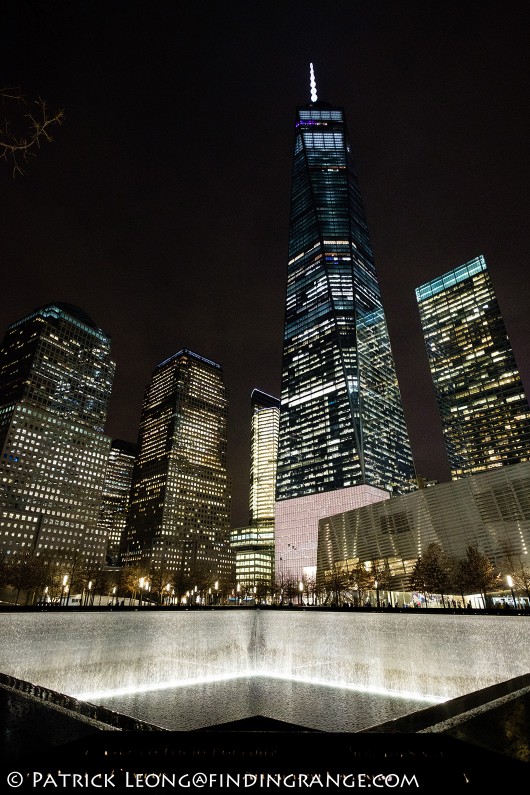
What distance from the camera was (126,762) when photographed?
3.06m

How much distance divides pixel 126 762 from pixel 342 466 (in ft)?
664

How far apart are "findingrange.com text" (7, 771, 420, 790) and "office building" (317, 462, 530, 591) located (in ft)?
344

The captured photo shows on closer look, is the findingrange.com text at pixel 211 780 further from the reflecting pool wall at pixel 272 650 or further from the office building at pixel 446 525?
the office building at pixel 446 525

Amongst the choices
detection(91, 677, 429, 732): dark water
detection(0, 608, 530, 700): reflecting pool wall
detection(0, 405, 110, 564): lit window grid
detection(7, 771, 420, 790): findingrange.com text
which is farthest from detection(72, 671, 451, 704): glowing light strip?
detection(0, 405, 110, 564): lit window grid

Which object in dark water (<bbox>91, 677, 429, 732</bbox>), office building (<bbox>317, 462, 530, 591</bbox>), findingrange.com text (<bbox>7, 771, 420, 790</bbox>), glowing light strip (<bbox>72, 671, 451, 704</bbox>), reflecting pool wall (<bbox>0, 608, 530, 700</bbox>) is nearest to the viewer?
findingrange.com text (<bbox>7, 771, 420, 790</bbox>)

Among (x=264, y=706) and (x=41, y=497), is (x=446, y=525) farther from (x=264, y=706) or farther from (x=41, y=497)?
(x=41, y=497)

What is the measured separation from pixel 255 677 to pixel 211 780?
145 ft

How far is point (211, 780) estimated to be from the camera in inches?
117

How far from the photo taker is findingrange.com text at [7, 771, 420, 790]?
2885 millimetres

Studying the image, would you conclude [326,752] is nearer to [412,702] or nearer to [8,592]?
[412,702]

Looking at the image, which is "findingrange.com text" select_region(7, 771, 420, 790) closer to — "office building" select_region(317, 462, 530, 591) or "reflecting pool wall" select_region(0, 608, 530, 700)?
"reflecting pool wall" select_region(0, 608, 530, 700)

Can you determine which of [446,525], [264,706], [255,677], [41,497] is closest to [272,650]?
[255,677]

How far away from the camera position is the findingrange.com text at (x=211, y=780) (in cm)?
288

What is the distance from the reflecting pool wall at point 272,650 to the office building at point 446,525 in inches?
2701
